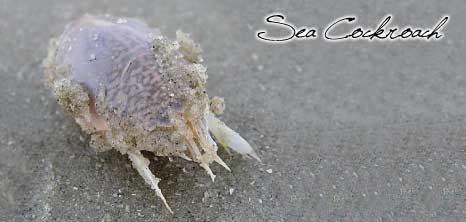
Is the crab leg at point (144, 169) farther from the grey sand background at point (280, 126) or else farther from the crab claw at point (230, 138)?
the crab claw at point (230, 138)

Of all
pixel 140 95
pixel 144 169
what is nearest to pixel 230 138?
pixel 144 169

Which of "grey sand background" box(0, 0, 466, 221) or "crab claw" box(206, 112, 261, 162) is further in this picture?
"crab claw" box(206, 112, 261, 162)

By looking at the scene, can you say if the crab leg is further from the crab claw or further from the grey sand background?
the crab claw

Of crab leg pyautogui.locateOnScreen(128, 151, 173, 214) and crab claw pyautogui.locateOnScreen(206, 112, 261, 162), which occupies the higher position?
crab claw pyautogui.locateOnScreen(206, 112, 261, 162)

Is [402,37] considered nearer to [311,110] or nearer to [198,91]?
[311,110]

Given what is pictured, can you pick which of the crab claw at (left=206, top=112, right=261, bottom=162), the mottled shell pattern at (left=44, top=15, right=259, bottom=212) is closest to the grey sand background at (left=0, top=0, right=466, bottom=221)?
the crab claw at (left=206, top=112, right=261, bottom=162)

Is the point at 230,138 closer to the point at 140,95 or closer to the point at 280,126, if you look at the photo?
the point at 280,126

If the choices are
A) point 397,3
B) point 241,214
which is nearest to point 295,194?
point 241,214

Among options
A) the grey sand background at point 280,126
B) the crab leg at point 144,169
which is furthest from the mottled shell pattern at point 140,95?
the grey sand background at point 280,126
